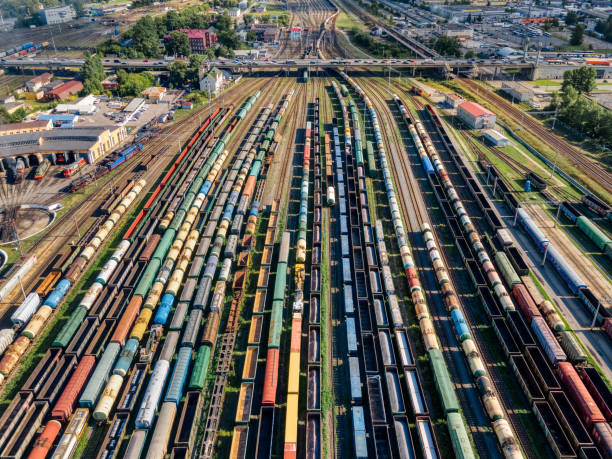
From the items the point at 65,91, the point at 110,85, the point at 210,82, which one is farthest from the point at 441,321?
the point at 65,91

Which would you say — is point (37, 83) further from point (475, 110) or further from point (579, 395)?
point (579, 395)

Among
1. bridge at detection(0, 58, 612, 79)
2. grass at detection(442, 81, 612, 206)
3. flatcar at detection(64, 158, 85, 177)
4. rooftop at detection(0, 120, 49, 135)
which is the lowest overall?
flatcar at detection(64, 158, 85, 177)

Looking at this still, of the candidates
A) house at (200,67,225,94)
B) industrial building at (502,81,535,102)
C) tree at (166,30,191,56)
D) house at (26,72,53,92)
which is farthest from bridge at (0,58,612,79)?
house at (200,67,225,94)

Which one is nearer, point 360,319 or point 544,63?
point 360,319

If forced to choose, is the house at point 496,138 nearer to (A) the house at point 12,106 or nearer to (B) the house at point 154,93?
(B) the house at point 154,93

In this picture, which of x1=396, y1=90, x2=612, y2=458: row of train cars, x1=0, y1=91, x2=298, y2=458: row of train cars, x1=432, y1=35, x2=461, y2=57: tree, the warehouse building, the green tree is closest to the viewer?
x1=396, y1=90, x2=612, y2=458: row of train cars

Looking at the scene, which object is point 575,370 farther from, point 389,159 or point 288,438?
point 389,159

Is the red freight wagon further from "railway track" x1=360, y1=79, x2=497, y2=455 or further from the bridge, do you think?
the bridge

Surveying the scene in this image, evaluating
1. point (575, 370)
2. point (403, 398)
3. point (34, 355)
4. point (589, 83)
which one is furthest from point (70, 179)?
point (589, 83)
